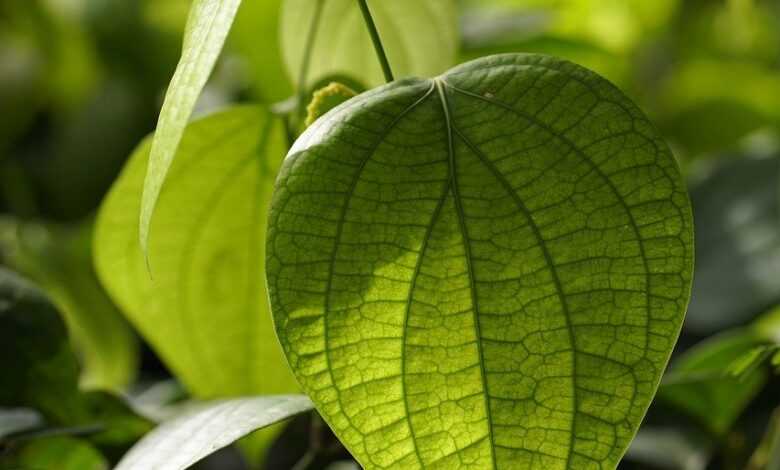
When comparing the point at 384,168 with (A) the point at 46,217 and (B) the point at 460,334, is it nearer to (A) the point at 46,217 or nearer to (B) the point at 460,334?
(B) the point at 460,334

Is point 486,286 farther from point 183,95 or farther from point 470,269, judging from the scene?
point 183,95

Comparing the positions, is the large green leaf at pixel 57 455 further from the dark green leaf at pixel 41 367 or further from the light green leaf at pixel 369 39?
the light green leaf at pixel 369 39

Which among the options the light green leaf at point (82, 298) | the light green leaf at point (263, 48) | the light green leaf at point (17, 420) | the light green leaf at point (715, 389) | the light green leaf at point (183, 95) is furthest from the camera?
the light green leaf at point (263, 48)

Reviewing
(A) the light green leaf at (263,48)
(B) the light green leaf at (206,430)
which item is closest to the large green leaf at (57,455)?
(B) the light green leaf at (206,430)

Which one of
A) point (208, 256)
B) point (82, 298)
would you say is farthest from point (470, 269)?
point (82, 298)

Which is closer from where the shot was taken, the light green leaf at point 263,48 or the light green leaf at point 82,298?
the light green leaf at point 82,298

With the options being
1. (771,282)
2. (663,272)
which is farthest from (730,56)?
(663,272)
